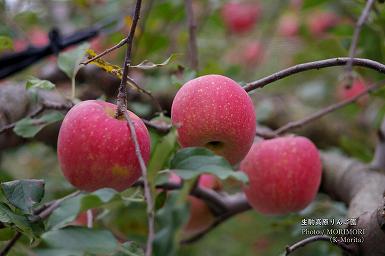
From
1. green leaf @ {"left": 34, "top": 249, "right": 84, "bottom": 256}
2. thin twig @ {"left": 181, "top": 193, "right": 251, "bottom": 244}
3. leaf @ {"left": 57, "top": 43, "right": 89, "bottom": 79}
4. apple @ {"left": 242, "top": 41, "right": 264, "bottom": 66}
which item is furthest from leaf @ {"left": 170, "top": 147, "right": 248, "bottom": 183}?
apple @ {"left": 242, "top": 41, "right": 264, "bottom": 66}

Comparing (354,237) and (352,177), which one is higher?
(354,237)

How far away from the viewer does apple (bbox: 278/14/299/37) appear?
94.7 inches

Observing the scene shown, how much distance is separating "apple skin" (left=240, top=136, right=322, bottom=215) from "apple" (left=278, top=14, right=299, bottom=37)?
4.92ft

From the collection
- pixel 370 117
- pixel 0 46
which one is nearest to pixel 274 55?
pixel 370 117

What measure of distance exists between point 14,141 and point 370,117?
132 cm

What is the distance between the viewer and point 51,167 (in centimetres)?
192

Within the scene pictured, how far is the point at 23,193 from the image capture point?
2.25 feet

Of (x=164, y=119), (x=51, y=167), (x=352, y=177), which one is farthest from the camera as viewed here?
(x=51, y=167)

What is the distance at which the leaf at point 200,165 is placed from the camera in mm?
603

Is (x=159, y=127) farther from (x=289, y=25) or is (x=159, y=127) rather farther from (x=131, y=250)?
(x=289, y=25)

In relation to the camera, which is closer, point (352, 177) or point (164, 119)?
point (164, 119)

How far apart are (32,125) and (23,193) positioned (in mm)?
255

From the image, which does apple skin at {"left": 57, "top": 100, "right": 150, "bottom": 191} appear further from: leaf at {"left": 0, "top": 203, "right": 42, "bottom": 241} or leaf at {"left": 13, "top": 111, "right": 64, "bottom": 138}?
leaf at {"left": 13, "top": 111, "right": 64, "bottom": 138}

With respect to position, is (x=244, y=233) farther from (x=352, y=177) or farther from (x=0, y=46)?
(x=0, y=46)
